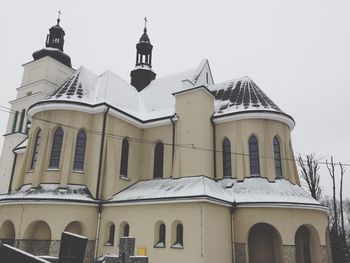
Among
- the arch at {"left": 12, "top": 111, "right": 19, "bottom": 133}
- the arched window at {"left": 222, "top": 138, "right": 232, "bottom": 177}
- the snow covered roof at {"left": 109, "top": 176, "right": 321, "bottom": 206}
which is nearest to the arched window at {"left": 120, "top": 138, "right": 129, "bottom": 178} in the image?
the snow covered roof at {"left": 109, "top": 176, "right": 321, "bottom": 206}

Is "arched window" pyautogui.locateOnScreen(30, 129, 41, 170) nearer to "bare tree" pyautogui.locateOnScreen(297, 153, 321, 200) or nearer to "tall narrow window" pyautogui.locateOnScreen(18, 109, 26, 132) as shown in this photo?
"tall narrow window" pyautogui.locateOnScreen(18, 109, 26, 132)

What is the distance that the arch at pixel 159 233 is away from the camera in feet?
48.9

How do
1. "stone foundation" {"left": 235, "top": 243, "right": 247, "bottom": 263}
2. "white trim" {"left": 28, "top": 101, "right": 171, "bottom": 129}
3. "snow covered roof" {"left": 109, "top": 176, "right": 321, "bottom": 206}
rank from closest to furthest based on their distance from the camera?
"snow covered roof" {"left": 109, "top": 176, "right": 321, "bottom": 206} < "stone foundation" {"left": 235, "top": 243, "right": 247, "bottom": 263} < "white trim" {"left": 28, "top": 101, "right": 171, "bottom": 129}

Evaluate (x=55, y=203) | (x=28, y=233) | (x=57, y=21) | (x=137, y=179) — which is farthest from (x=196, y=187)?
(x=57, y=21)

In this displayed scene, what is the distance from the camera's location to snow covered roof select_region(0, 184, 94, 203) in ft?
51.2

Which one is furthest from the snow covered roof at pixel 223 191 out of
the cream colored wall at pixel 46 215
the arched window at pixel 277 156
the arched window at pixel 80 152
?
the arched window at pixel 80 152

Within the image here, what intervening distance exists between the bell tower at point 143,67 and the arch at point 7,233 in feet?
44.6

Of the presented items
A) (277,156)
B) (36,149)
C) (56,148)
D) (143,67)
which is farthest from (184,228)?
(143,67)

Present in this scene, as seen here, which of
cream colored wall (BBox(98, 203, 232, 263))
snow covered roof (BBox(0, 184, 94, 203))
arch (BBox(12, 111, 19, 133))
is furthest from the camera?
arch (BBox(12, 111, 19, 133))

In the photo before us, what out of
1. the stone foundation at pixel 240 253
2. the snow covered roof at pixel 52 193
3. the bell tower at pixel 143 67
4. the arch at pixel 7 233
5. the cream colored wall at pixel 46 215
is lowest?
the stone foundation at pixel 240 253

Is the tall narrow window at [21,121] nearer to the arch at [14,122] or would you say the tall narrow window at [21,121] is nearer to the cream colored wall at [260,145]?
the arch at [14,122]

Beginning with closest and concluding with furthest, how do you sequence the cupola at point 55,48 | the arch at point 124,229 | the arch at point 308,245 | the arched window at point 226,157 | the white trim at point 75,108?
1. the arch at point 308,245
2. the arch at point 124,229
3. the white trim at point 75,108
4. the arched window at point 226,157
5. the cupola at point 55,48

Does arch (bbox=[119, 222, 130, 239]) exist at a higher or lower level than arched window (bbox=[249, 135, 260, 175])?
lower

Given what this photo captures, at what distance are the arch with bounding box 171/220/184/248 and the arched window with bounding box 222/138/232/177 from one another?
4974 mm
